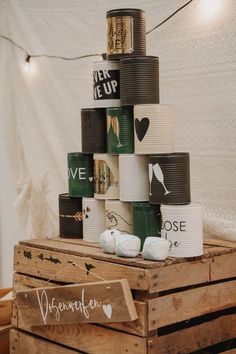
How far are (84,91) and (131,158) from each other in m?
0.82

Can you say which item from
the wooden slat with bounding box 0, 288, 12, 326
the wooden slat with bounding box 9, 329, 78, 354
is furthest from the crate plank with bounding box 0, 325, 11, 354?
the wooden slat with bounding box 9, 329, 78, 354

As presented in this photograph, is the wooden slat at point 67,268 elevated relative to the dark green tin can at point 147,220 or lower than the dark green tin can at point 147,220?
lower

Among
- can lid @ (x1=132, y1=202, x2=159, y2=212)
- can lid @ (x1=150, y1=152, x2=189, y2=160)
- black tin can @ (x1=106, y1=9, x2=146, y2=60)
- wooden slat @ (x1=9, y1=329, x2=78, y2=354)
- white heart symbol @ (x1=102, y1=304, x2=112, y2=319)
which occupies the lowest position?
wooden slat @ (x1=9, y1=329, x2=78, y2=354)

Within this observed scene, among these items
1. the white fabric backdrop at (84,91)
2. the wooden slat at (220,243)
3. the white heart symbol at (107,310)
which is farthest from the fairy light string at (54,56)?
the white heart symbol at (107,310)

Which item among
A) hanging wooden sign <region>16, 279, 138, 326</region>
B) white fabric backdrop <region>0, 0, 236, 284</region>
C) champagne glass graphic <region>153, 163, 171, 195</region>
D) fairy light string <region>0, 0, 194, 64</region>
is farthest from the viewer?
fairy light string <region>0, 0, 194, 64</region>

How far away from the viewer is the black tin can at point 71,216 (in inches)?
83.9

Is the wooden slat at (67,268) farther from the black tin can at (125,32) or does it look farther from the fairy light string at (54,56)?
the fairy light string at (54,56)

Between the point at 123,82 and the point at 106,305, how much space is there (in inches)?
25.9

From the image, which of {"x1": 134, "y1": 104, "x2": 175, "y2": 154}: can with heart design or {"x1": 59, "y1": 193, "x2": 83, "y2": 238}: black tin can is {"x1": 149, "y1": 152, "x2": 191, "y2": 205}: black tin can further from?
{"x1": 59, "y1": 193, "x2": 83, "y2": 238}: black tin can

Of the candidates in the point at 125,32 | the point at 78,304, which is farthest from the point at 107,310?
the point at 125,32

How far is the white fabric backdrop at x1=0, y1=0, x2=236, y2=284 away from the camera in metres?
2.14

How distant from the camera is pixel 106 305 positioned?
1739 mm

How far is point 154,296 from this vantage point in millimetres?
1706

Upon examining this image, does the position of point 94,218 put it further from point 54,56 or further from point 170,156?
point 54,56
